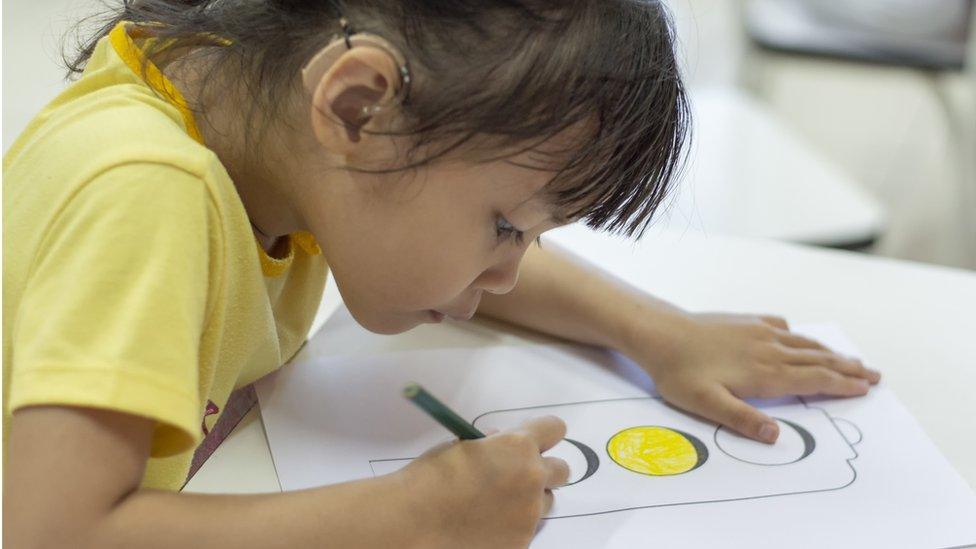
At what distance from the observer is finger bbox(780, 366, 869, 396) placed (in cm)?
70

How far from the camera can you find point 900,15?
5.69 ft

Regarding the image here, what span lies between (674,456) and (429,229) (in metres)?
0.20

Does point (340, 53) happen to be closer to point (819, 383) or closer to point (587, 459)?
point (587, 459)

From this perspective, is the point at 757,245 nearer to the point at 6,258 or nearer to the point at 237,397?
the point at 237,397

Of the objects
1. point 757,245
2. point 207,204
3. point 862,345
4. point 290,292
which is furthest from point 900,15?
point 207,204

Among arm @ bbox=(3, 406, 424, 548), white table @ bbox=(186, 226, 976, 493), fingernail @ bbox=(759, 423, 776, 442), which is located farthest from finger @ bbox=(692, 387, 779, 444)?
arm @ bbox=(3, 406, 424, 548)

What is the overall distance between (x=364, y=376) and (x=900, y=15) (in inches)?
53.7

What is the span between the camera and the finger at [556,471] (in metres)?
0.58

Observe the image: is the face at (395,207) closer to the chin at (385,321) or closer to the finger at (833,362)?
the chin at (385,321)

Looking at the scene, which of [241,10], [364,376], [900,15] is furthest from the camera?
[900,15]

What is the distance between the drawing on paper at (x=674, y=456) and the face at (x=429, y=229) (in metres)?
0.10

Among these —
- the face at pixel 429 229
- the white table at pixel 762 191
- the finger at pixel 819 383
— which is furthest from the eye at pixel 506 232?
the white table at pixel 762 191

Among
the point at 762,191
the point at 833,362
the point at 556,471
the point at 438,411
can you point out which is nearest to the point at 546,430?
the point at 556,471

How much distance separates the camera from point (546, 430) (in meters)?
0.59
